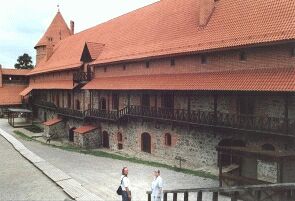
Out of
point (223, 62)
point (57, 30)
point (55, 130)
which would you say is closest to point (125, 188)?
point (223, 62)

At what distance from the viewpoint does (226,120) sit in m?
19.3

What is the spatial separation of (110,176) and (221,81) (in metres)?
8.30

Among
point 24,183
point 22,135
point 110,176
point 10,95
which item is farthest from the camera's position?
point 10,95

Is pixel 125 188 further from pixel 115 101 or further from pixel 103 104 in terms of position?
pixel 103 104

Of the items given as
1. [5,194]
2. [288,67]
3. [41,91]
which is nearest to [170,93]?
[288,67]

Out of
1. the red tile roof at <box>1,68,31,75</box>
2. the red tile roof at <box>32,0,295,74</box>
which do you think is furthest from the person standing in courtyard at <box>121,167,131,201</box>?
the red tile roof at <box>1,68,31,75</box>

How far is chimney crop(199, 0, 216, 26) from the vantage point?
2355 centimetres

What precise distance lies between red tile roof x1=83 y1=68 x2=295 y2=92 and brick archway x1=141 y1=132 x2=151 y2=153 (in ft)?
12.2

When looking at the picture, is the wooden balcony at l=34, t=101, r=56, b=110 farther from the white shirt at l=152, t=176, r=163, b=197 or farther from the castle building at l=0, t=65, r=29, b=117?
the white shirt at l=152, t=176, r=163, b=197

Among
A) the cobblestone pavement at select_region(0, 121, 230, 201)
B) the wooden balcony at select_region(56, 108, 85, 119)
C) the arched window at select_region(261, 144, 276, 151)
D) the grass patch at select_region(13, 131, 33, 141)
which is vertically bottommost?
the cobblestone pavement at select_region(0, 121, 230, 201)

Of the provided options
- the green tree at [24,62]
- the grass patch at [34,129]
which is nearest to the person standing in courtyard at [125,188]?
the grass patch at [34,129]

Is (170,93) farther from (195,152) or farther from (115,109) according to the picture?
(115,109)

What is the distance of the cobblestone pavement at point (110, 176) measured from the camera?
16.5m

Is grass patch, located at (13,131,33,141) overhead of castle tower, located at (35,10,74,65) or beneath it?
beneath
